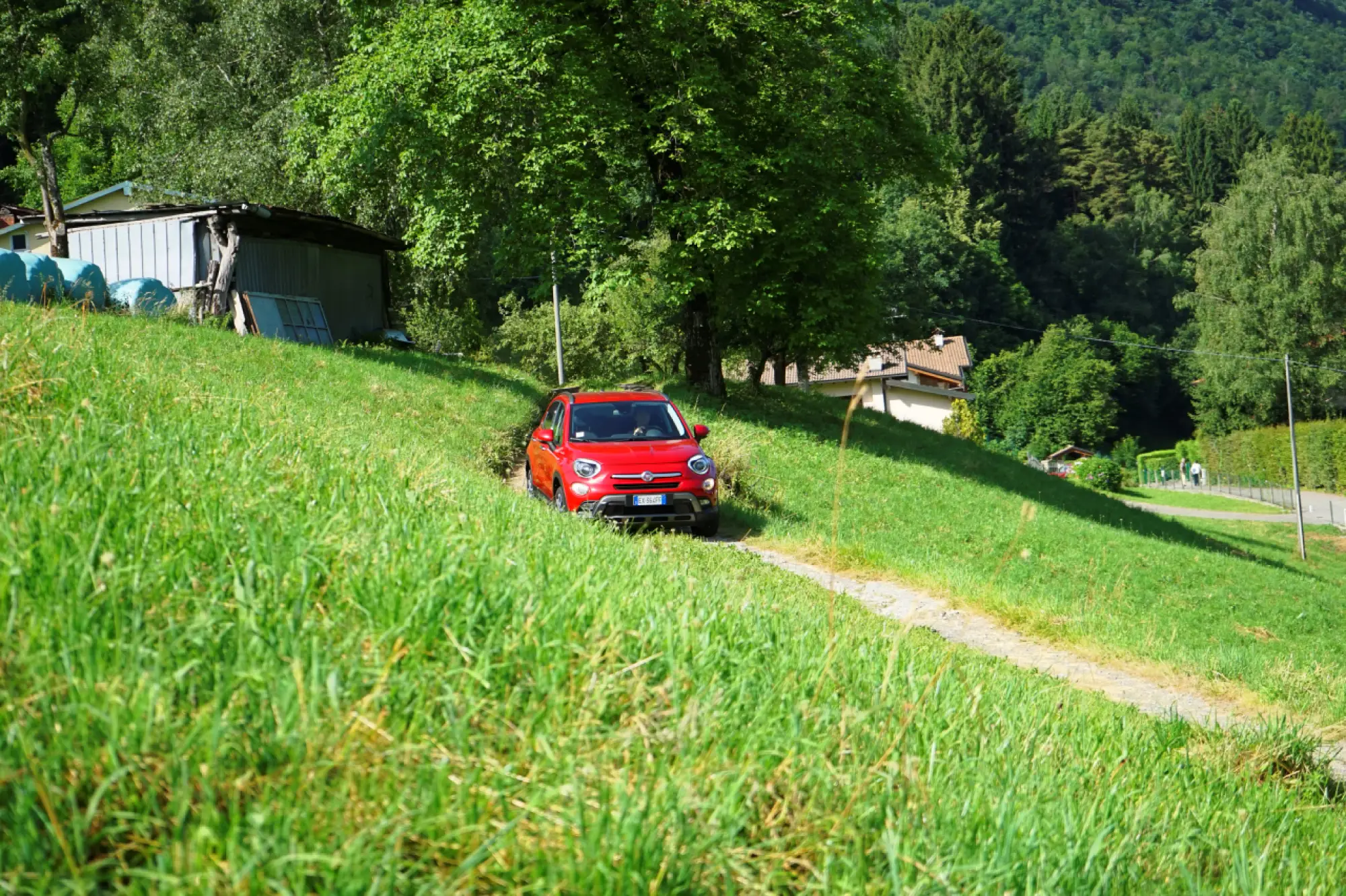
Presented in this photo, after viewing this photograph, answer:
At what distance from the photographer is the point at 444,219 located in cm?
2584

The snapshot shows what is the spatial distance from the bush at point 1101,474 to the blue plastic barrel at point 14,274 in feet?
206

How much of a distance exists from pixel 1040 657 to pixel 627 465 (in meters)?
6.20

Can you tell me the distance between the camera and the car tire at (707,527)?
1501cm

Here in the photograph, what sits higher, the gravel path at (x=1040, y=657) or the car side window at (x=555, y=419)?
the car side window at (x=555, y=419)

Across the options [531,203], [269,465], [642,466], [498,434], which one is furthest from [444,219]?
[269,465]

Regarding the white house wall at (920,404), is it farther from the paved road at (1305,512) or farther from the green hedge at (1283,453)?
the green hedge at (1283,453)

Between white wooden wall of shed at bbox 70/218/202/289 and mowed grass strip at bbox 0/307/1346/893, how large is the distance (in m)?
26.3

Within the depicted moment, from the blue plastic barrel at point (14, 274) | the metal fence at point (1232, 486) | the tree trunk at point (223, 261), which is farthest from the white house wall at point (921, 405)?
the blue plastic barrel at point (14, 274)

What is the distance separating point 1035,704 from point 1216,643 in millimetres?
11190

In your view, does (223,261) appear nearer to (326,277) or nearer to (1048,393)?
(326,277)

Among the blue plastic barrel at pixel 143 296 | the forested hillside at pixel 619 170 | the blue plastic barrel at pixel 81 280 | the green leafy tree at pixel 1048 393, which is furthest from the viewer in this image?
the green leafy tree at pixel 1048 393

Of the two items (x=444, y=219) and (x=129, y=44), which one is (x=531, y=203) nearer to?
(x=444, y=219)

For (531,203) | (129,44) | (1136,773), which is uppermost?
(129,44)

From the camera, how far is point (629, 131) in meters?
26.1
